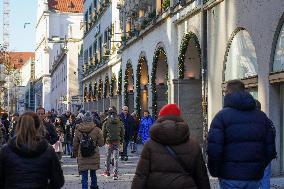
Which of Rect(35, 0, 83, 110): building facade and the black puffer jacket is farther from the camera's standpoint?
Rect(35, 0, 83, 110): building facade

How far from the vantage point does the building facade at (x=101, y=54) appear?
131 ft

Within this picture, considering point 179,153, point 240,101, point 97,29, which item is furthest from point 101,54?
point 179,153

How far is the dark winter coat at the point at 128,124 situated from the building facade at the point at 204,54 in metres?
1.86

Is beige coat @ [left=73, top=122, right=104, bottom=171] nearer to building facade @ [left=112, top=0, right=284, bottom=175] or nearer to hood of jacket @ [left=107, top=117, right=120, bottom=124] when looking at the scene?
hood of jacket @ [left=107, top=117, right=120, bottom=124]

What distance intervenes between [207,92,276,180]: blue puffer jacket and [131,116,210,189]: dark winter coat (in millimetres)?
359

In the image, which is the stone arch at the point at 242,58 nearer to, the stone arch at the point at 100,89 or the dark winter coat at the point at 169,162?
the dark winter coat at the point at 169,162

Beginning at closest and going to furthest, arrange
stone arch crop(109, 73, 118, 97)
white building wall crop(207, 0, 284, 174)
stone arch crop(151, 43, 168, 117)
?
white building wall crop(207, 0, 284, 174) < stone arch crop(151, 43, 168, 117) < stone arch crop(109, 73, 118, 97)

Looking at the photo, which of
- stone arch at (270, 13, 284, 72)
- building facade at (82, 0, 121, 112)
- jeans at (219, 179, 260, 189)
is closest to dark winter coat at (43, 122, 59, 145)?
stone arch at (270, 13, 284, 72)

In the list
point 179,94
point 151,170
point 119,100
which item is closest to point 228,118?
point 151,170

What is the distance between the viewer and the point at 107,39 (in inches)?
1706

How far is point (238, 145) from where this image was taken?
6496mm

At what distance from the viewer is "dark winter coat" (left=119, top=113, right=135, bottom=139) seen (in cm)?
2241

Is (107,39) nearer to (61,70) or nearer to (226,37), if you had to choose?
(226,37)

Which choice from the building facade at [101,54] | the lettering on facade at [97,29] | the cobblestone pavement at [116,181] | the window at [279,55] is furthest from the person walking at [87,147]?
the lettering on facade at [97,29]
